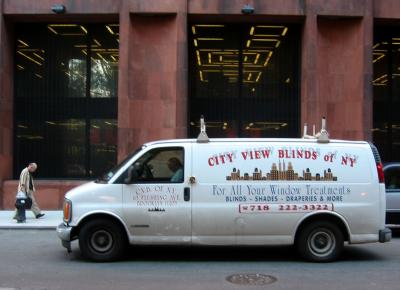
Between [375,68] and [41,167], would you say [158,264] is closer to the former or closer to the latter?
[41,167]

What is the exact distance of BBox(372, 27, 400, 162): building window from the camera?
64.9ft

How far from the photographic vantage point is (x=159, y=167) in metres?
9.23

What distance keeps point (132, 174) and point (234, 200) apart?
69.2 inches

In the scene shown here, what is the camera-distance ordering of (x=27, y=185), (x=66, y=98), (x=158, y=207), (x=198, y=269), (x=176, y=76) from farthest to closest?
(x=66, y=98) < (x=176, y=76) < (x=27, y=185) < (x=158, y=207) < (x=198, y=269)

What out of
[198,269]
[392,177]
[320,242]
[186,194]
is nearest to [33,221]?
[186,194]

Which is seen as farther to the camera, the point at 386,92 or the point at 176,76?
the point at 386,92

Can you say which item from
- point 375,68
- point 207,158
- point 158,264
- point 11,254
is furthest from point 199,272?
point 375,68

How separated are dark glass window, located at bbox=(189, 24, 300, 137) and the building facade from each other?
4 centimetres

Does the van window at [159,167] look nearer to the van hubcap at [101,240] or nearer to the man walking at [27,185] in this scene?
the van hubcap at [101,240]

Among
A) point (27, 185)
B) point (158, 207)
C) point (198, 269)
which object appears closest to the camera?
point (198, 269)

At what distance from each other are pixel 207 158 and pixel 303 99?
9.99m

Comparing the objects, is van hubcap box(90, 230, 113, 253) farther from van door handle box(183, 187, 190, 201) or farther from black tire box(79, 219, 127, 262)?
van door handle box(183, 187, 190, 201)

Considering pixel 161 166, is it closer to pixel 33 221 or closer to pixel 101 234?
pixel 101 234

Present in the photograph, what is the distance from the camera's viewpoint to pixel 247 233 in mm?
9031
